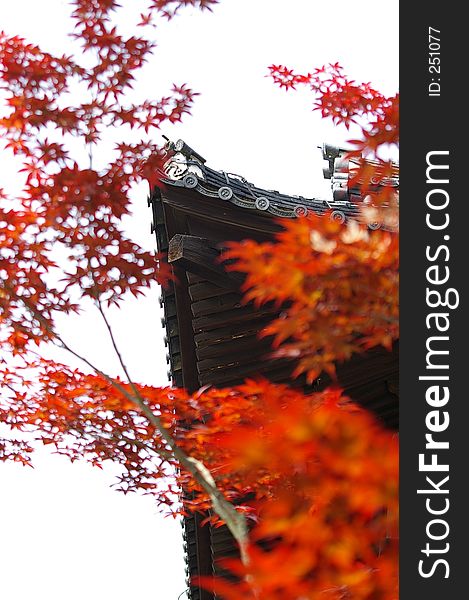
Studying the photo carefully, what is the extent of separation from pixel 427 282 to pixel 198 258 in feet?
7.25

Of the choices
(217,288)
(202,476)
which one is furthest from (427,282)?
(217,288)

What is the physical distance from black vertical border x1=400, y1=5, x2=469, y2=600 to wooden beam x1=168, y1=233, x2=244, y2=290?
2049mm

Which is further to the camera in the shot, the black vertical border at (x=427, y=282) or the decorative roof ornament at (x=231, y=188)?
the decorative roof ornament at (x=231, y=188)

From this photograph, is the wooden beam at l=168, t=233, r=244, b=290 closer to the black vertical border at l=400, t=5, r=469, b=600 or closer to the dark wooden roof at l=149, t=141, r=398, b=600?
the dark wooden roof at l=149, t=141, r=398, b=600

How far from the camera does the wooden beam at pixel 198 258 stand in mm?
5094

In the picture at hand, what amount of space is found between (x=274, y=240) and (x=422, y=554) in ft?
8.59

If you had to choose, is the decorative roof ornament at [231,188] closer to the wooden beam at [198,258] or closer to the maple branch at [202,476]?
the wooden beam at [198,258]

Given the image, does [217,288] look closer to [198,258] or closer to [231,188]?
[198,258]

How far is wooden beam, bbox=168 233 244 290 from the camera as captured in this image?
5094 mm

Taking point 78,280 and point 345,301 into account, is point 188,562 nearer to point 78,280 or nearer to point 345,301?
point 78,280

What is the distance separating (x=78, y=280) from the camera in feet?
13.9

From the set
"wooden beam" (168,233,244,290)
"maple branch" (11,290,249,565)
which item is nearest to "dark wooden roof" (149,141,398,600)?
"wooden beam" (168,233,244,290)

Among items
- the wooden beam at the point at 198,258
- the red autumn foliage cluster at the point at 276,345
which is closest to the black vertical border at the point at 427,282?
the red autumn foliage cluster at the point at 276,345

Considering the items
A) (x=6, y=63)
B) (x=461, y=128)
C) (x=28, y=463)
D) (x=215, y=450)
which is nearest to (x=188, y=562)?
(x=28, y=463)
